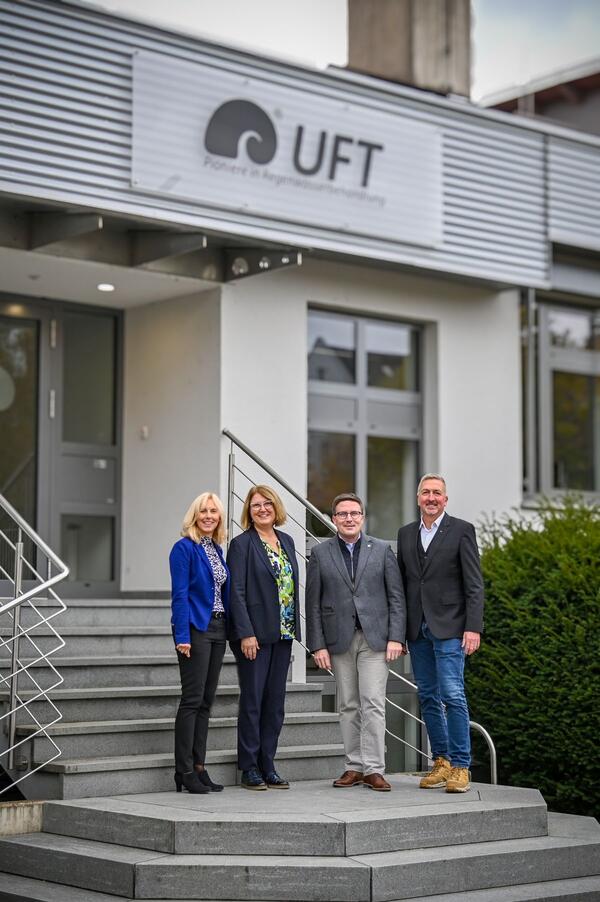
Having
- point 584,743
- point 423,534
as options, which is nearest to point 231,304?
point 423,534

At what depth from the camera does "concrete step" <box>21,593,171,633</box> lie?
9312mm

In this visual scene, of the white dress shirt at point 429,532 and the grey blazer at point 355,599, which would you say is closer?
the grey blazer at point 355,599

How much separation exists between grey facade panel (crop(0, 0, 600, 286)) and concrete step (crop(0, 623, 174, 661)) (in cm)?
306

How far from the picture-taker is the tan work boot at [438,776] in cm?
779

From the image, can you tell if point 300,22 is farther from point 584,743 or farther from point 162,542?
point 584,743

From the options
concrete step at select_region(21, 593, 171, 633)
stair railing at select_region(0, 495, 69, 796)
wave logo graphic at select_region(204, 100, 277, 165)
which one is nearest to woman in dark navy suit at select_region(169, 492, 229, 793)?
stair railing at select_region(0, 495, 69, 796)

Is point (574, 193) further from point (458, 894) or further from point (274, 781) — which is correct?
point (458, 894)

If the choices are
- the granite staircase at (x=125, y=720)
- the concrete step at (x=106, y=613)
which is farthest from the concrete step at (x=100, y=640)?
the concrete step at (x=106, y=613)

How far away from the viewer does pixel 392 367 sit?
12562 mm

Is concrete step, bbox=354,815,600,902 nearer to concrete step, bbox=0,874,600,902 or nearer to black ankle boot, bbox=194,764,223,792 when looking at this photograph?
concrete step, bbox=0,874,600,902

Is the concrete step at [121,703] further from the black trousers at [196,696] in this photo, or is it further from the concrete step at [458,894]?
the concrete step at [458,894]

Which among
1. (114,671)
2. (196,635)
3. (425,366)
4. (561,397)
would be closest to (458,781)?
(196,635)

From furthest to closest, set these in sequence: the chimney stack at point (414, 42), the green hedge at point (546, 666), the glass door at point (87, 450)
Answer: the chimney stack at point (414, 42) < the glass door at point (87, 450) < the green hedge at point (546, 666)

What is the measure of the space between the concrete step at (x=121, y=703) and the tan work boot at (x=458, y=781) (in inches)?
69.4
